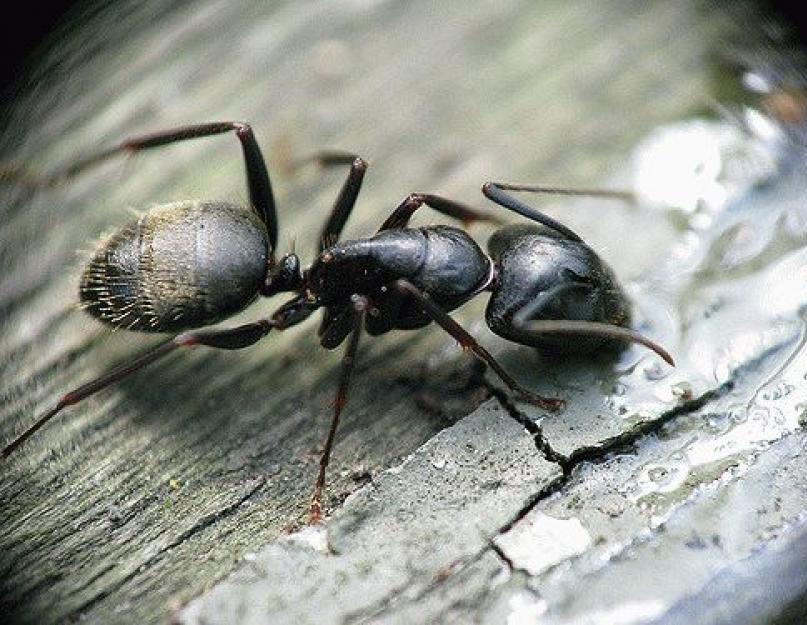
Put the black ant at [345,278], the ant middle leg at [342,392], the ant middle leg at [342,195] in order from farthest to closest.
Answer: the ant middle leg at [342,195], the black ant at [345,278], the ant middle leg at [342,392]

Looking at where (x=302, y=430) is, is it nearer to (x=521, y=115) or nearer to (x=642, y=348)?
(x=642, y=348)

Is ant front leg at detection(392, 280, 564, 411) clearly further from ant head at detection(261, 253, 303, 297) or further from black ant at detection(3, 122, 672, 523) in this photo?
ant head at detection(261, 253, 303, 297)

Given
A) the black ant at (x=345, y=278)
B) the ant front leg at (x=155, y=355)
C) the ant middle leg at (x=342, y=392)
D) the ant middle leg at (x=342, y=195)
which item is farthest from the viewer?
the ant middle leg at (x=342, y=195)

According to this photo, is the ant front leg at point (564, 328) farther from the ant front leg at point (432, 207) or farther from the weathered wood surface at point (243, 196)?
the ant front leg at point (432, 207)

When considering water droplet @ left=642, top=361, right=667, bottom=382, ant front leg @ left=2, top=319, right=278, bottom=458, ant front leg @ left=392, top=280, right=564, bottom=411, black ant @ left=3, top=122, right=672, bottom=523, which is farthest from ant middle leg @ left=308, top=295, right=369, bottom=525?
water droplet @ left=642, top=361, right=667, bottom=382

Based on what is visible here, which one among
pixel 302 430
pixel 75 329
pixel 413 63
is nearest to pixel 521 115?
pixel 413 63

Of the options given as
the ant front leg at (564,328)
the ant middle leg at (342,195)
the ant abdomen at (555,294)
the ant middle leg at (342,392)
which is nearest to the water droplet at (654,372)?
the ant front leg at (564,328)

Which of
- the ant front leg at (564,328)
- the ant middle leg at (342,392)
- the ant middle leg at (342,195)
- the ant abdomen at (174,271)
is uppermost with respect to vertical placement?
the ant abdomen at (174,271)

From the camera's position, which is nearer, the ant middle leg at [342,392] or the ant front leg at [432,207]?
the ant middle leg at [342,392]
